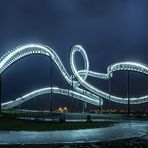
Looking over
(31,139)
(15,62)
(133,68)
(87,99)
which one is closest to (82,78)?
(87,99)

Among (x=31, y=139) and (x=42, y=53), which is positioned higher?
(x=42, y=53)

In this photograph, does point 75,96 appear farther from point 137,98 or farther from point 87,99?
point 137,98

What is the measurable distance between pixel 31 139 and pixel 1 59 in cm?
8606

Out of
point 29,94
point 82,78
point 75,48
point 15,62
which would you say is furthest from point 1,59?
point 29,94

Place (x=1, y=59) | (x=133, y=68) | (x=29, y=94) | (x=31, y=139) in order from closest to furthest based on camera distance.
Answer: (x=31, y=139) < (x=1, y=59) < (x=133, y=68) < (x=29, y=94)

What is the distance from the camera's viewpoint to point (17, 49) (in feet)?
372

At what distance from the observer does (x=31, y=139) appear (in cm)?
2838

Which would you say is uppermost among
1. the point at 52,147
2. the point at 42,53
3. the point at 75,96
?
the point at 42,53

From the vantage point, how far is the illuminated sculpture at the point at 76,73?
114 meters

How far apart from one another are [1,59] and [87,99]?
1607 inches

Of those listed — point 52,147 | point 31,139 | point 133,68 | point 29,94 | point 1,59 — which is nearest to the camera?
point 52,147

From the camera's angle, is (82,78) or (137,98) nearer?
(82,78)

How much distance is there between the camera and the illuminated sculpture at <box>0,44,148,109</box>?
114 meters

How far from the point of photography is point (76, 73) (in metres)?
129
